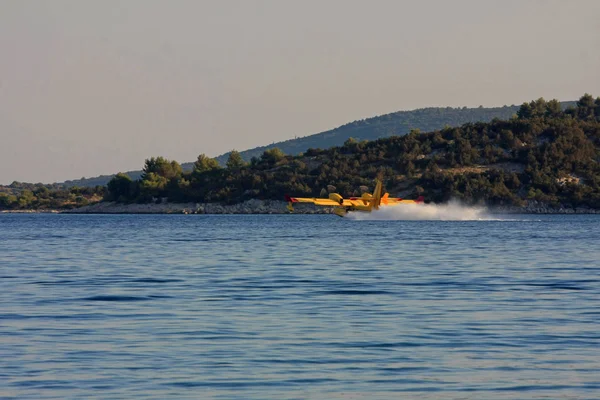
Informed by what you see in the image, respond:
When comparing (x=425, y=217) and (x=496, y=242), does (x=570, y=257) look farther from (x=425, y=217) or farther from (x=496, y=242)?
(x=425, y=217)

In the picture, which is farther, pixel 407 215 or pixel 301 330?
pixel 407 215

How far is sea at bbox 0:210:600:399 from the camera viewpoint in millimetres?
18625

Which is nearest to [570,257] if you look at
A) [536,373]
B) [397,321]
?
[397,321]

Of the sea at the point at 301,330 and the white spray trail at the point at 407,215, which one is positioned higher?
the sea at the point at 301,330

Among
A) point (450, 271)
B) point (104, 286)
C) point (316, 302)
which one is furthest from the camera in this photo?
point (450, 271)

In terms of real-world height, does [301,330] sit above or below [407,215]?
above

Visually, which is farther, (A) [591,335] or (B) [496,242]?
(B) [496,242]

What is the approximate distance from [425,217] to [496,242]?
7336 cm

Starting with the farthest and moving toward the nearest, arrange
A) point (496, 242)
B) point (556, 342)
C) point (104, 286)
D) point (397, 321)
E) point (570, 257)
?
point (496, 242)
point (570, 257)
point (104, 286)
point (397, 321)
point (556, 342)

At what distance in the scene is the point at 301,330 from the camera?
2498cm

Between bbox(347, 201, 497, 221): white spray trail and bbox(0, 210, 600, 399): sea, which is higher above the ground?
bbox(0, 210, 600, 399): sea

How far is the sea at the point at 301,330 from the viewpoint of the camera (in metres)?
18.6

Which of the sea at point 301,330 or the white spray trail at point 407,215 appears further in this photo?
the white spray trail at point 407,215

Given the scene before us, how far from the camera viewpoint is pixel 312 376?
1931 centimetres
